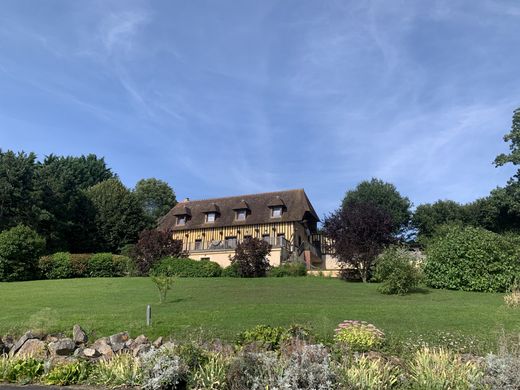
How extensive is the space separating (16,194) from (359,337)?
1570 inches

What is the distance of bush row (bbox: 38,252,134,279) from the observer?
2788 centimetres

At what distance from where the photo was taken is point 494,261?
19.2 metres

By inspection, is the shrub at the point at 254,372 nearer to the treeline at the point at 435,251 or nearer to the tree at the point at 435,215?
the treeline at the point at 435,251

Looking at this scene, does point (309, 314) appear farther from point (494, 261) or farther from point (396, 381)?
point (494, 261)

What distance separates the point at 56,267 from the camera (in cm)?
2795

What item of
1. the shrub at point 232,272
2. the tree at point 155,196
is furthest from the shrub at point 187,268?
the tree at point 155,196

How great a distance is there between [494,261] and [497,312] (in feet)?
26.3

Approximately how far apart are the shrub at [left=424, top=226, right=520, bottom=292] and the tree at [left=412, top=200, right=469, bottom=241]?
1155 inches

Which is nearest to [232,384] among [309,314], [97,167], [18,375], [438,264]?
[18,375]

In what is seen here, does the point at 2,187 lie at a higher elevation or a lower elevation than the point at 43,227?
higher

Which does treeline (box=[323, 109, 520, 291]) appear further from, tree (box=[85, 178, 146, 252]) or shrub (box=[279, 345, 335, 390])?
tree (box=[85, 178, 146, 252])

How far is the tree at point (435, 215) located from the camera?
49.0 metres

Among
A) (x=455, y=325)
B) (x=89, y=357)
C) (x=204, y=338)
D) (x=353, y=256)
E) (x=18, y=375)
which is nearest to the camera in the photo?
(x=18, y=375)

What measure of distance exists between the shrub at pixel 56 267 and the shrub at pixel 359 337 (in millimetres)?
24084
